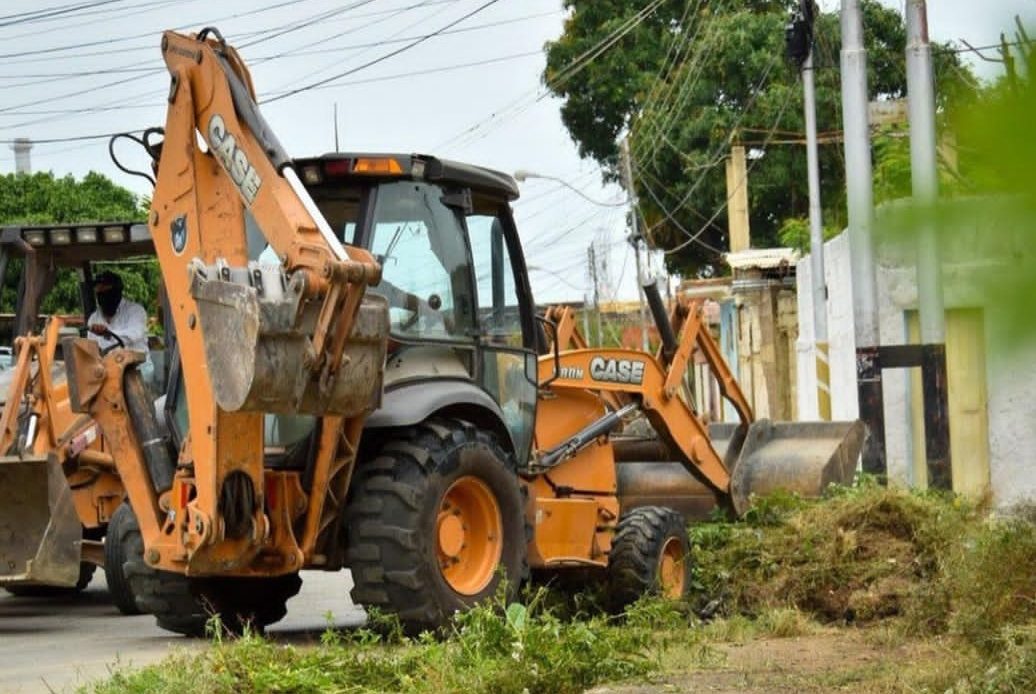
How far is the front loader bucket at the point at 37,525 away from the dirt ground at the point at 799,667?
4.16m

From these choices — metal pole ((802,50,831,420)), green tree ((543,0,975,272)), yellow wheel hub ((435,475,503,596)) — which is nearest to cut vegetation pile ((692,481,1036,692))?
yellow wheel hub ((435,475,503,596))

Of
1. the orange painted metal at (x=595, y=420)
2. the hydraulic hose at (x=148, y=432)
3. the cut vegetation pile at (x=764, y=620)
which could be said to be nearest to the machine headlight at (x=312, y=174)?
the hydraulic hose at (x=148, y=432)

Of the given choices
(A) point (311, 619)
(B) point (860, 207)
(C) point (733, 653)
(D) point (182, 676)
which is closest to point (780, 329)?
(A) point (311, 619)

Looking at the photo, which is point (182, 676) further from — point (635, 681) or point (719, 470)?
point (719, 470)

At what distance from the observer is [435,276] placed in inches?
425

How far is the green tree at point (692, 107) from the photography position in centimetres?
4053

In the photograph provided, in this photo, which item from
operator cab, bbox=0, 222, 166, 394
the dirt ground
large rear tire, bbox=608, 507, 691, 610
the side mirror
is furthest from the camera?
operator cab, bbox=0, 222, 166, 394

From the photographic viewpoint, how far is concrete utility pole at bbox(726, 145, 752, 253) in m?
38.8

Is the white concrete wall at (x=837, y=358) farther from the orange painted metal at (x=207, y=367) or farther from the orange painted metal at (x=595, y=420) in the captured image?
the orange painted metal at (x=207, y=367)

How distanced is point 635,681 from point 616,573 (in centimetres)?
398

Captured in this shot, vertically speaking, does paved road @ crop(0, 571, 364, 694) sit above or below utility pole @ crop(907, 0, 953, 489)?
below

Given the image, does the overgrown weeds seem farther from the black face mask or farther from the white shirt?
the black face mask

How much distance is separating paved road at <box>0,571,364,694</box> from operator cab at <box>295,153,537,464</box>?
1.40 metres

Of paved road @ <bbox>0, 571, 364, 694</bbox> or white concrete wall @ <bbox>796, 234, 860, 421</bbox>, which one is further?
white concrete wall @ <bbox>796, 234, 860, 421</bbox>
